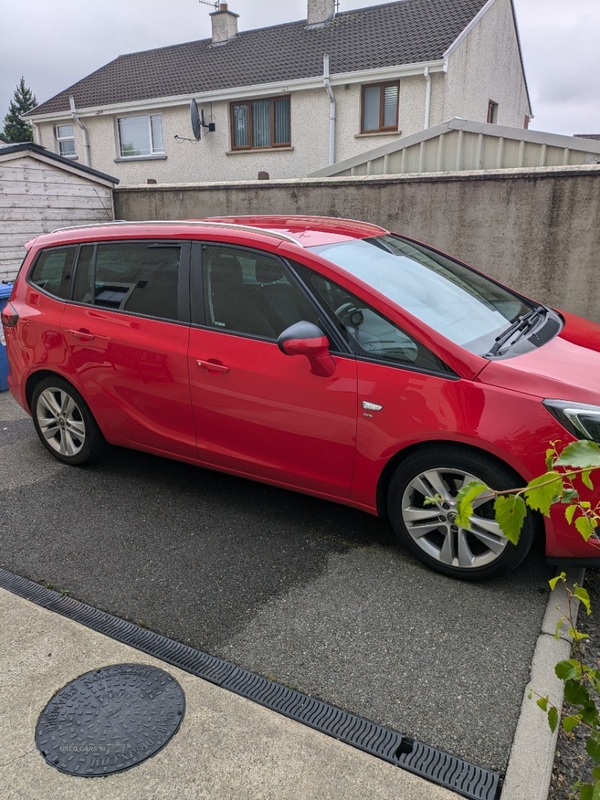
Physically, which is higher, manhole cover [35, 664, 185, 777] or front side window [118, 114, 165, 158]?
front side window [118, 114, 165, 158]

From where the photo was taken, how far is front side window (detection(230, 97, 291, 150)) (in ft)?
53.7

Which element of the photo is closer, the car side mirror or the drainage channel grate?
the drainage channel grate

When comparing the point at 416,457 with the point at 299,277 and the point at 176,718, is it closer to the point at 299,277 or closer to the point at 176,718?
the point at 299,277

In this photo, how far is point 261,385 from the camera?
341 centimetres

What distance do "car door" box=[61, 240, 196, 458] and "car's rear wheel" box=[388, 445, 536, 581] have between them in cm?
141

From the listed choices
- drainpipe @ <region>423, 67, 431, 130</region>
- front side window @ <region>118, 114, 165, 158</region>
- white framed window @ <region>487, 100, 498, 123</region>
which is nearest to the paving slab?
drainpipe @ <region>423, 67, 431, 130</region>

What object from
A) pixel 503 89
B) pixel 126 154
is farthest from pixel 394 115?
pixel 126 154

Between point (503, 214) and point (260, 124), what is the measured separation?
11281 mm

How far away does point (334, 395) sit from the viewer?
3.20 m

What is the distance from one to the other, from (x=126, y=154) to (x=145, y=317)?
1743 centimetres

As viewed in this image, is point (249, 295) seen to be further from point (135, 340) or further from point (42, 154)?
point (42, 154)

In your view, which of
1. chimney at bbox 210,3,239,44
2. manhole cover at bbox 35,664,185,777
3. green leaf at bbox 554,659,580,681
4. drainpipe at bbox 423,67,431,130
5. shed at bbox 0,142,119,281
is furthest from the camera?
chimney at bbox 210,3,239,44

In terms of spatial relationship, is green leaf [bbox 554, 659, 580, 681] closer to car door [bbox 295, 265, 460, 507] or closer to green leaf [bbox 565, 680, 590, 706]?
green leaf [bbox 565, 680, 590, 706]

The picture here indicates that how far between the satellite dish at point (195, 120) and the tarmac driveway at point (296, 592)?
1469 cm
